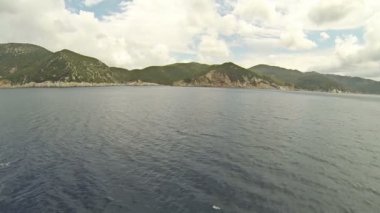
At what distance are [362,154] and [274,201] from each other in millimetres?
28625

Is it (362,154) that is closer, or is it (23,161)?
(23,161)

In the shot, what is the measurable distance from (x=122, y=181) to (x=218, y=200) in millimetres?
10962

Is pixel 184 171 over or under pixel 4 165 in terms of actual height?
over

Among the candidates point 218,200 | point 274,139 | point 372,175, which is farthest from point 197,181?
point 274,139

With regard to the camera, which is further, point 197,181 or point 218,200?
point 197,181

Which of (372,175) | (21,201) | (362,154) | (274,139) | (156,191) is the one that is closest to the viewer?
(21,201)

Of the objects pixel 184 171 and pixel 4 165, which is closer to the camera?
pixel 184 171

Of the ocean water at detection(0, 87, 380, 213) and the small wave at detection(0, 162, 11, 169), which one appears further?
the small wave at detection(0, 162, 11, 169)

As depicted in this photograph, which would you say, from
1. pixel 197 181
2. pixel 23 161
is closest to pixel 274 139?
pixel 197 181

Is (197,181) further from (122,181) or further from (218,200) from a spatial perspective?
(122,181)

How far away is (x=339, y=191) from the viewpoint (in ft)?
97.7

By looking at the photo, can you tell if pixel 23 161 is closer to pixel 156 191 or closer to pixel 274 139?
pixel 156 191

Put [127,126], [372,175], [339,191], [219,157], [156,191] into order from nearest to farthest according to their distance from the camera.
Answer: [156,191], [339,191], [372,175], [219,157], [127,126]

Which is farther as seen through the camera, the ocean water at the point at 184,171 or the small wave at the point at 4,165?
the small wave at the point at 4,165
